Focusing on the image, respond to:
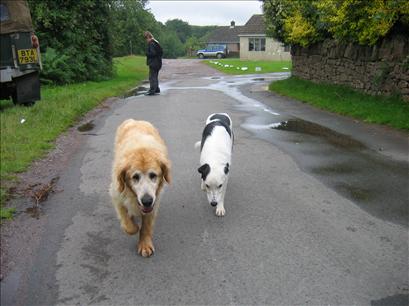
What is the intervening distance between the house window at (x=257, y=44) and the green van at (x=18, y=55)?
53891mm

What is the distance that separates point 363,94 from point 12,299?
529 inches

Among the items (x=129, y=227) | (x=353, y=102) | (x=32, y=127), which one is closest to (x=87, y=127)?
(x=32, y=127)

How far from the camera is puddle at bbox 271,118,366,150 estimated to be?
9701 mm

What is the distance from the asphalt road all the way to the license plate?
4.96m

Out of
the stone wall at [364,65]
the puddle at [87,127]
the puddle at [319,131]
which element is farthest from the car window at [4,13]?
the stone wall at [364,65]

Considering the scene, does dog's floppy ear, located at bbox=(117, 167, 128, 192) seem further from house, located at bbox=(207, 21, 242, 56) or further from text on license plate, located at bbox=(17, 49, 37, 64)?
house, located at bbox=(207, 21, 242, 56)

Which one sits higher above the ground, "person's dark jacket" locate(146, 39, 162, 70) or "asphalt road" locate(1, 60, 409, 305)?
"person's dark jacket" locate(146, 39, 162, 70)

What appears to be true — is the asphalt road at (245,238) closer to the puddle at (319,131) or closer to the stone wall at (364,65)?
the puddle at (319,131)

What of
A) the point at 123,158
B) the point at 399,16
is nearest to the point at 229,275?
the point at 123,158

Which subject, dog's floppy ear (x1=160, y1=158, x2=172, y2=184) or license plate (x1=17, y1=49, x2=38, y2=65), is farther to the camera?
license plate (x1=17, y1=49, x2=38, y2=65)

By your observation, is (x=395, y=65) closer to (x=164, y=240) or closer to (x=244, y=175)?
(x=244, y=175)

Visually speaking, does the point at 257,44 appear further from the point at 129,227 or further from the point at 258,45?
the point at 129,227

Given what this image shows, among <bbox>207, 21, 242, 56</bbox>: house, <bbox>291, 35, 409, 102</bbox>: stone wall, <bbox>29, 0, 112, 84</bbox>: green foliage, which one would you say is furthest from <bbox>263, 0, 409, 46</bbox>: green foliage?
<bbox>207, 21, 242, 56</bbox>: house

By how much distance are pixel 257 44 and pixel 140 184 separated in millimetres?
62910
